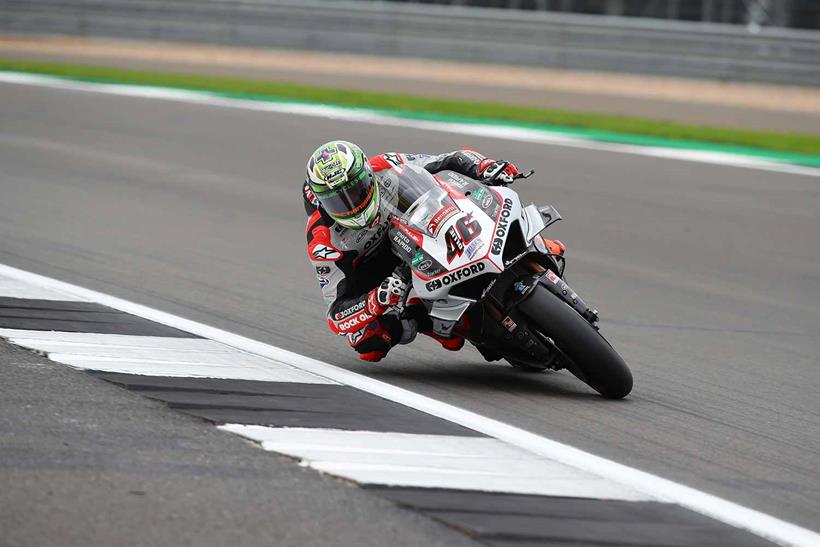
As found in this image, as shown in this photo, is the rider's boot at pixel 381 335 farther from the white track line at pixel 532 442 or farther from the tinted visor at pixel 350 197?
the tinted visor at pixel 350 197

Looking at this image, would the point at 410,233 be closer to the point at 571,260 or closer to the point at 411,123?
the point at 571,260

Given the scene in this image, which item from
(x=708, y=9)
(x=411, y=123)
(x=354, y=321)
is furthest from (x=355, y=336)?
(x=708, y=9)

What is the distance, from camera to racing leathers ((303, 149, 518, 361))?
676cm

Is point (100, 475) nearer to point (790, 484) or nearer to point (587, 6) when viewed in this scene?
point (790, 484)

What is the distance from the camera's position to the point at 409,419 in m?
5.73

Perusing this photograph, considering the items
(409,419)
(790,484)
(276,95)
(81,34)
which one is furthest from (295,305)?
(81,34)

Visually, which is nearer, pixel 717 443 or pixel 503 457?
pixel 503 457

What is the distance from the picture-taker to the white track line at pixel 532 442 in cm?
455

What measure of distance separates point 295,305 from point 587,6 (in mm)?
17508

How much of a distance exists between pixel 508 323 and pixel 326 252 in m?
1.06

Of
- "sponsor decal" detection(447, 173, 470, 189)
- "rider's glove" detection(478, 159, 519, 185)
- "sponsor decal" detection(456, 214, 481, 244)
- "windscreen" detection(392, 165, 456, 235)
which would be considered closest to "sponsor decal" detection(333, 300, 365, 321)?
"windscreen" detection(392, 165, 456, 235)

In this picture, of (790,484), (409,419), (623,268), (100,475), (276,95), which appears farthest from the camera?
(276,95)

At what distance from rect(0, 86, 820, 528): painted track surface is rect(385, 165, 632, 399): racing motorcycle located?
250 mm

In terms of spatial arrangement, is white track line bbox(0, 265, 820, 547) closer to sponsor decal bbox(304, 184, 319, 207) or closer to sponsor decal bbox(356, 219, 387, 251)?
sponsor decal bbox(356, 219, 387, 251)
